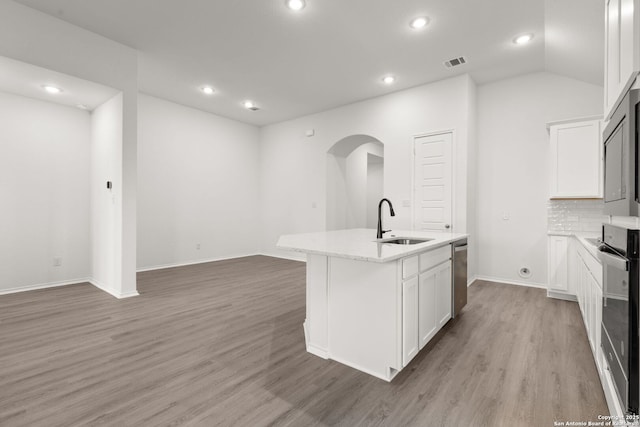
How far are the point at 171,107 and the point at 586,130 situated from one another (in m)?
6.44

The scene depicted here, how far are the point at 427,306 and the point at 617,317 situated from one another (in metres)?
1.18

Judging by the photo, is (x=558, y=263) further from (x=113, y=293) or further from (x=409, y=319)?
(x=113, y=293)

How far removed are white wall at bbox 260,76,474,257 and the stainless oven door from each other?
293 cm

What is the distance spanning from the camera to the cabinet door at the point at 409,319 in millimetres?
1985

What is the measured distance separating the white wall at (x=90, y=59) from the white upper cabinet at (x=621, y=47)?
4456 mm

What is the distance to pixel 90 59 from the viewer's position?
343 centimetres

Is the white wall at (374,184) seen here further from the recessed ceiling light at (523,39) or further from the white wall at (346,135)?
the recessed ceiling light at (523,39)

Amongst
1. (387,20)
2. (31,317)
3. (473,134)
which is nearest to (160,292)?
(31,317)

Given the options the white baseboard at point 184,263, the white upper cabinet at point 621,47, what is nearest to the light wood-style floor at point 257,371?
the white upper cabinet at point 621,47

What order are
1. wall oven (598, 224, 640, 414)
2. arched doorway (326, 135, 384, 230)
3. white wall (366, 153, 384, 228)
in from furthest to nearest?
1. white wall (366, 153, 384, 228)
2. arched doorway (326, 135, 384, 230)
3. wall oven (598, 224, 640, 414)

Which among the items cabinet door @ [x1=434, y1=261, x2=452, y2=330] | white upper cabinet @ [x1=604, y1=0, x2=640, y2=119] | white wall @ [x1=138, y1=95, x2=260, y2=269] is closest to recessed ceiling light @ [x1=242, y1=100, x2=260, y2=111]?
white wall @ [x1=138, y1=95, x2=260, y2=269]

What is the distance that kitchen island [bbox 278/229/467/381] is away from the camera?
195 cm

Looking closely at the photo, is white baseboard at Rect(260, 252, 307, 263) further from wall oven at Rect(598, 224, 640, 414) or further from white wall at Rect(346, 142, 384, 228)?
wall oven at Rect(598, 224, 640, 414)

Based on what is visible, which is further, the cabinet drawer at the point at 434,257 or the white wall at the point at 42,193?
the white wall at the point at 42,193
